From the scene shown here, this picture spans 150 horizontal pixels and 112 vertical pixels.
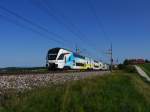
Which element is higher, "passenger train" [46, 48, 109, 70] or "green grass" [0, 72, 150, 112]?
A: "passenger train" [46, 48, 109, 70]

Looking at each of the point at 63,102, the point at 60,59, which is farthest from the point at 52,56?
the point at 63,102

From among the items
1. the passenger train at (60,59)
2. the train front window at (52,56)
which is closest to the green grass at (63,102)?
the passenger train at (60,59)

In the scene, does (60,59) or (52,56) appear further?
(52,56)

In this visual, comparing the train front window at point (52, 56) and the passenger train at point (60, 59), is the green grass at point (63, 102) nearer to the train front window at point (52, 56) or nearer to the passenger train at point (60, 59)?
the passenger train at point (60, 59)

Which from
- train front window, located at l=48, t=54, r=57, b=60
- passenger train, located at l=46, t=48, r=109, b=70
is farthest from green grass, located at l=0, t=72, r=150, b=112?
train front window, located at l=48, t=54, r=57, b=60

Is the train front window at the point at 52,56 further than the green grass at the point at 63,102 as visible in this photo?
Yes

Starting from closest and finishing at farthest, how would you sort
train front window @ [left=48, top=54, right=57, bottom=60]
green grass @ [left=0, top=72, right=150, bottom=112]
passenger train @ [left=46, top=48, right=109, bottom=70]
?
1. green grass @ [left=0, top=72, right=150, bottom=112]
2. passenger train @ [left=46, top=48, right=109, bottom=70]
3. train front window @ [left=48, top=54, right=57, bottom=60]

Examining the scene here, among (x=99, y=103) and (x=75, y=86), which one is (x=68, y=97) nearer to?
(x=99, y=103)

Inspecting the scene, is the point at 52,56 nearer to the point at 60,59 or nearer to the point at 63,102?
the point at 60,59

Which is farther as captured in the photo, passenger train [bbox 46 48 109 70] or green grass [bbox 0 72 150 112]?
passenger train [bbox 46 48 109 70]

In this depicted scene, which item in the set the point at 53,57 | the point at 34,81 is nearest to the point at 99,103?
the point at 34,81

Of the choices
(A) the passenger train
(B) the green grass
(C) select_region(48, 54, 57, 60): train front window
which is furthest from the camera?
(C) select_region(48, 54, 57, 60): train front window

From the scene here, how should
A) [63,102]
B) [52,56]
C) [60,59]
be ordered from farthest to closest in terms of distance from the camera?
[52,56], [60,59], [63,102]

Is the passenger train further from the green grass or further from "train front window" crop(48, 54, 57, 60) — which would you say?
the green grass
